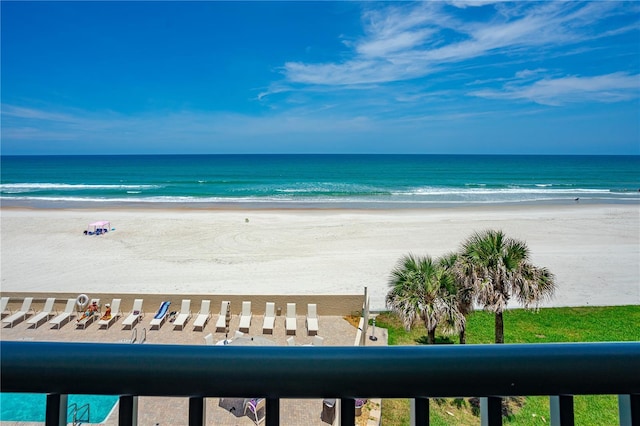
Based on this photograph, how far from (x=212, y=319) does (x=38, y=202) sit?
37403 mm

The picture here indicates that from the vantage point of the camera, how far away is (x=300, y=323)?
37.8 ft

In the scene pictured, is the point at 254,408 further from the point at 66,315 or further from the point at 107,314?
the point at 66,315

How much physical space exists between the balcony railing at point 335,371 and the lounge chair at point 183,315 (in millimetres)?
11027

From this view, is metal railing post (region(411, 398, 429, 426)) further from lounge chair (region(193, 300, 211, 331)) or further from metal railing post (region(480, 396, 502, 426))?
lounge chair (region(193, 300, 211, 331))

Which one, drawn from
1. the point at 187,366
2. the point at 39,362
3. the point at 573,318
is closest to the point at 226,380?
the point at 187,366

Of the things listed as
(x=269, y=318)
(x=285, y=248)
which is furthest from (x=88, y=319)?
(x=285, y=248)

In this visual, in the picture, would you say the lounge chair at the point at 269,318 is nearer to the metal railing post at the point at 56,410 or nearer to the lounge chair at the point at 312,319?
the lounge chair at the point at 312,319

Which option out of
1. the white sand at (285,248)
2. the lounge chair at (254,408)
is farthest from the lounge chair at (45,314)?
the lounge chair at (254,408)

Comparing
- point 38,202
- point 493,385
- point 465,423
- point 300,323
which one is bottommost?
point 465,423

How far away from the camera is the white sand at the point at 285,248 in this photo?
52.5ft

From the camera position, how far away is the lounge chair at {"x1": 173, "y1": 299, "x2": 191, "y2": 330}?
1118 cm

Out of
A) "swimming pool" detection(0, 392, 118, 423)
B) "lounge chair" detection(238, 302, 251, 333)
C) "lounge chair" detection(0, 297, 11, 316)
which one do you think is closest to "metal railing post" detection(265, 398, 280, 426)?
"swimming pool" detection(0, 392, 118, 423)

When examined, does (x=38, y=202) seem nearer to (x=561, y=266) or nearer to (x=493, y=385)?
(x=561, y=266)

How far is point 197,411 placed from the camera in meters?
0.98
